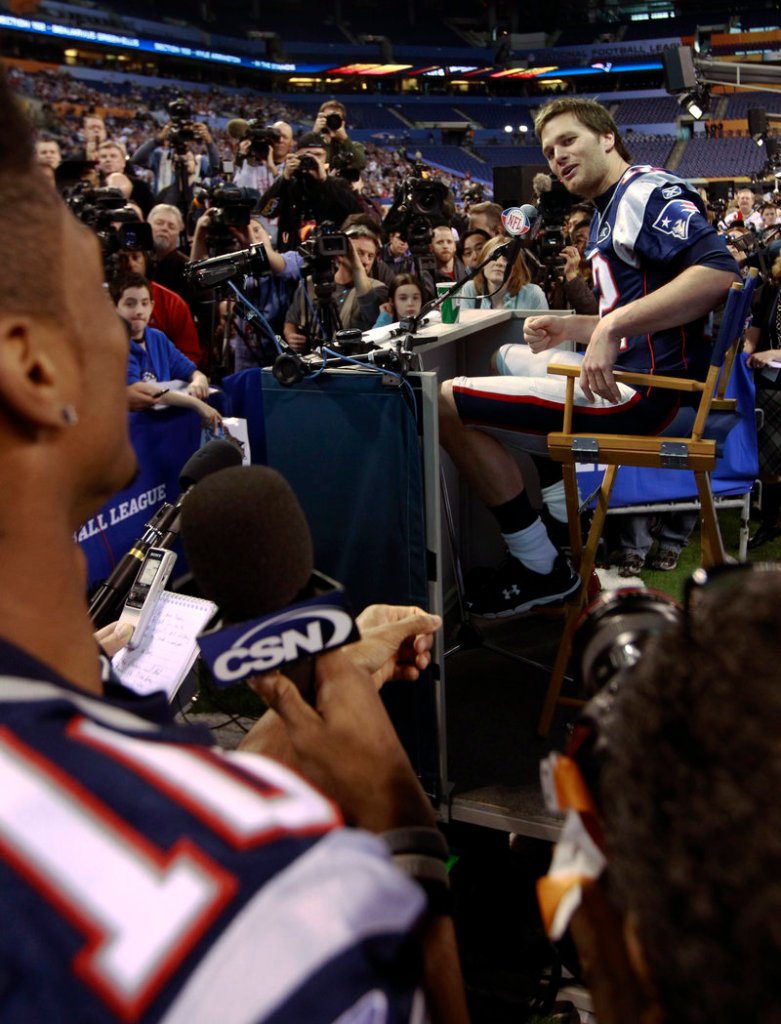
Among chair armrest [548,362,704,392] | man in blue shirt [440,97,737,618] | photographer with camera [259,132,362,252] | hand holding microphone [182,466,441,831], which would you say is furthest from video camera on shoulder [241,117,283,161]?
hand holding microphone [182,466,441,831]

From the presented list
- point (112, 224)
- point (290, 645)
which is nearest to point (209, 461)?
point (290, 645)

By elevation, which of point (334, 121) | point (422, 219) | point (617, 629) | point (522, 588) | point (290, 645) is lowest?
point (522, 588)

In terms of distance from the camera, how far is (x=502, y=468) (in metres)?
2.43

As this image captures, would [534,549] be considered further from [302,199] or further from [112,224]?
[302,199]

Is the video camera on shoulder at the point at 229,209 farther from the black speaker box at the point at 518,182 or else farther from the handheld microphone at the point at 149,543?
the black speaker box at the point at 518,182

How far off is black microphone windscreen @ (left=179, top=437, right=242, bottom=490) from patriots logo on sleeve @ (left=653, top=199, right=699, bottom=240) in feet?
3.96

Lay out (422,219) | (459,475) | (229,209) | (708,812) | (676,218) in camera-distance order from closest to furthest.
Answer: (708,812) < (676,218) < (459,475) < (229,209) < (422,219)

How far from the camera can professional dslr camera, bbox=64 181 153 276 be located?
3.46 metres

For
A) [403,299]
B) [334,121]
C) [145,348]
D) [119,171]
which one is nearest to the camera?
[145,348]

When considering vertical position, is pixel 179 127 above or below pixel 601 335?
above

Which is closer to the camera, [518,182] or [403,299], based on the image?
[403,299]

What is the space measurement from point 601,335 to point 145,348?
187 cm

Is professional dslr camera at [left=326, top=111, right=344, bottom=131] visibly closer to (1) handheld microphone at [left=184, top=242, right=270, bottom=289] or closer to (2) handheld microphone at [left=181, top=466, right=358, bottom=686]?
(1) handheld microphone at [left=184, top=242, right=270, bottom=289]

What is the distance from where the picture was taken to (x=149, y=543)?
2.19 m
